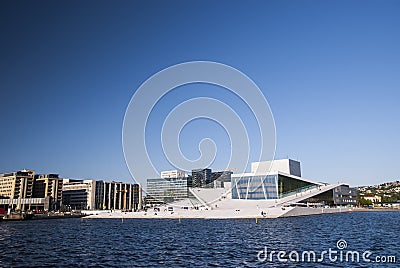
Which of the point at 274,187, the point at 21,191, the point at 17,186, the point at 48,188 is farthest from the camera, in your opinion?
the point at 48,188

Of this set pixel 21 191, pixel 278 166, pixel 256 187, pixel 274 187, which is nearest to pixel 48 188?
pixel 21 191

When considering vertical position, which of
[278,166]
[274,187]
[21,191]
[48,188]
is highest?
[278,166]

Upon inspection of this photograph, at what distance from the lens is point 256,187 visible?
123 metres

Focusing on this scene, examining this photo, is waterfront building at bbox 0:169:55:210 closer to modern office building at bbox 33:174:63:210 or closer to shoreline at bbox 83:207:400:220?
modern office building at bbox 33:174:63:210

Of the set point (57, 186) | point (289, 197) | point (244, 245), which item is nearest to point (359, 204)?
point (289, 197)

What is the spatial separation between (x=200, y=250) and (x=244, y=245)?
5.08m

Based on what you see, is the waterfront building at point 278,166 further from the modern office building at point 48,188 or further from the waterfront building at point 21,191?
the modern office building at point 48,188

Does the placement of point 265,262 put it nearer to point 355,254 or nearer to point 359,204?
point 355,254

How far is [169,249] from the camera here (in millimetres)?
32875

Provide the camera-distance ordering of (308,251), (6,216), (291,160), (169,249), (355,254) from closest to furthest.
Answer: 1. (355,254)
2. (308,251)
3. (169,249)
4. (6,216)
5. (291,160)

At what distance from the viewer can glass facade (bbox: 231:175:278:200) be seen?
120919 millimetres

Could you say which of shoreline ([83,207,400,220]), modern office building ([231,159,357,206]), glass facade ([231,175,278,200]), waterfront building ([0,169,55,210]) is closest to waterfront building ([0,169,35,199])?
waterfront building ([0,169,55,210])

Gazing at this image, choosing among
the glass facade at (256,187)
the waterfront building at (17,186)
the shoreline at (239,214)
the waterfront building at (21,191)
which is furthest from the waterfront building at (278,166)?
the waterfront building at (17,186)

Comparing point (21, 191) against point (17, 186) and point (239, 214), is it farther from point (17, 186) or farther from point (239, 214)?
point (239, 214)
